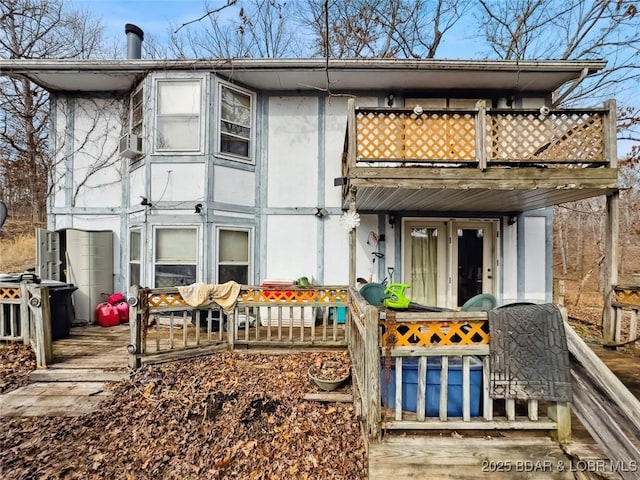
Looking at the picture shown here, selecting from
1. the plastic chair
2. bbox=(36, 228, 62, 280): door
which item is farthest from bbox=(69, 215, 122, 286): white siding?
the plastic chair

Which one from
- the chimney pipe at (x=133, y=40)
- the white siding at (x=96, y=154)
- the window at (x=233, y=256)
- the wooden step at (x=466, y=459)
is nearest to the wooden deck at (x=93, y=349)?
the window at (x=233, y=256)

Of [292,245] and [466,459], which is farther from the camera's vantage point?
[292,245]

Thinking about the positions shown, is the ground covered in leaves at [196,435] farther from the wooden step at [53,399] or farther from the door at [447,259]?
the door at [447,259]

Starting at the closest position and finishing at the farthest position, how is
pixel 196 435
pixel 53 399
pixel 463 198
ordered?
pixel 196 435 < pixel 53 399 < pixel 463 198

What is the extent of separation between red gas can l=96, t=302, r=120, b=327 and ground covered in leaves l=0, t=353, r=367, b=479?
10.9 feet

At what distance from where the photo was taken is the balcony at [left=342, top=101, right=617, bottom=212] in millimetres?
4688

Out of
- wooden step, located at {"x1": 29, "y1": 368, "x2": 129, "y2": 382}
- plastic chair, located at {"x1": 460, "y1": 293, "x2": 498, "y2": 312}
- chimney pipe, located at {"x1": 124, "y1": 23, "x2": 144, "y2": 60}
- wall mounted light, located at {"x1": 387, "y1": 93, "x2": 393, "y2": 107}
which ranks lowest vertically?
wooden step, located at {"x1": 29, "y1": 368, "x2": 129, "y2": 382}

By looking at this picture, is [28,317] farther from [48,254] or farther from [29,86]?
[29,86]

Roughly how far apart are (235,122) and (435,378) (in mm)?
6563

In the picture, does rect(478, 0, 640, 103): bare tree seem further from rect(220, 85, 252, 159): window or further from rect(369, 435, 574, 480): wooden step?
rect(369, 435, 574, 480): wooden step

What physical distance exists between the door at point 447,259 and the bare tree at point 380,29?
7152 millimetres

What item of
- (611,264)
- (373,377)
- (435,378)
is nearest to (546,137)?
(611,264)

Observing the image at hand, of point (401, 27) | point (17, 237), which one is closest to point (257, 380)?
point (401, 27)

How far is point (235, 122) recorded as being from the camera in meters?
6.91
